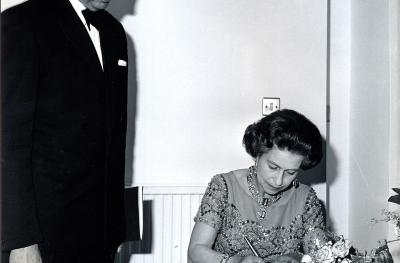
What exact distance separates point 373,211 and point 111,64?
161 centimetres

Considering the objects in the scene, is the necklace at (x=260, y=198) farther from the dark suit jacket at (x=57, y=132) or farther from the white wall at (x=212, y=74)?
the white wall at (x=212, y=74)

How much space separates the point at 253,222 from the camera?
5.55ft

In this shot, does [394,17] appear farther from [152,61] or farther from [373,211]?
[152,61]

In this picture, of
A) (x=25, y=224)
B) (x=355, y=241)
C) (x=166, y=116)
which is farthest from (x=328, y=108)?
(x=25, y=224)

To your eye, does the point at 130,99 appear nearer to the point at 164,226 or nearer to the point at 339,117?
the point at 164,226

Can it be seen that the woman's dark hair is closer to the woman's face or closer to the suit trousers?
the woman's face

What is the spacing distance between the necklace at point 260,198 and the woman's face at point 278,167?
0.08m

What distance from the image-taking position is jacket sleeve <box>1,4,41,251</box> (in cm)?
109

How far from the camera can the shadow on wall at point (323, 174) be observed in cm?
256

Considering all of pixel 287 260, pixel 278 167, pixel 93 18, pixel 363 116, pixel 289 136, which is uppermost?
pixel 93 18

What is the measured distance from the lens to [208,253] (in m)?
1.53

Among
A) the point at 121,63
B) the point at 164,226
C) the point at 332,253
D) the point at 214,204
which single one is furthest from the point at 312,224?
the point at 121,63

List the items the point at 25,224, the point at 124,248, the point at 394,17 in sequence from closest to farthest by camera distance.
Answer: the point at 25,224
the point at 394,17
the point at 124,248

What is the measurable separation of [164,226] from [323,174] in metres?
1.00
